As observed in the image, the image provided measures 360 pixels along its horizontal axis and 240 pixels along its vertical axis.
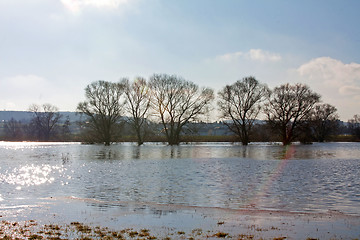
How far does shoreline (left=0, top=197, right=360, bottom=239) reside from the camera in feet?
29.5

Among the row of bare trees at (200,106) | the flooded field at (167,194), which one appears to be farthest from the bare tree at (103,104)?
the flooded field at (167,194)

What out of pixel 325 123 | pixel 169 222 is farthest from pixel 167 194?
pixel 325 123

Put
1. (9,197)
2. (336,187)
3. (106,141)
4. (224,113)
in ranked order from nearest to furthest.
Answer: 1. (9,197)
2. (336,187)
3. (224,113)
4. (106,141)

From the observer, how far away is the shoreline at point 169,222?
8992mm

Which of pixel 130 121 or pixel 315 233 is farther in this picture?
pixel 130 121

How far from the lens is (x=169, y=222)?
10.6 meters

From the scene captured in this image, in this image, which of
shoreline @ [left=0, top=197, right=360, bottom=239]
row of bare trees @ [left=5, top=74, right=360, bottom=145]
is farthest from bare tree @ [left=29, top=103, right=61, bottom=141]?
shoreline @ [left=0, top=197, right=360, bottom=239]

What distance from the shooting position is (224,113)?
76.7 metres

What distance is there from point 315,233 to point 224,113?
67.9 m

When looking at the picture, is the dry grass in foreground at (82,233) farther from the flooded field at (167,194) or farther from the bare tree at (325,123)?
the bare tree at (325,123)

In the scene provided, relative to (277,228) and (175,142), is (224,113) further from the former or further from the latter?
(277,228)

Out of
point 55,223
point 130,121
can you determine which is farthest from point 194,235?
point 130,121

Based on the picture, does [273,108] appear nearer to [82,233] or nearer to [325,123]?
[325,123]

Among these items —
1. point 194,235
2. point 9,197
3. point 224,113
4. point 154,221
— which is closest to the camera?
point 194,235
